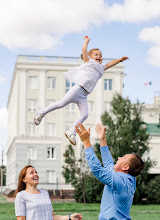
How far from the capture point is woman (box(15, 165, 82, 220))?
6.13 metres

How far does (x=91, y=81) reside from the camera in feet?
23.2

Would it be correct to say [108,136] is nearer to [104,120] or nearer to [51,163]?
[104,120]

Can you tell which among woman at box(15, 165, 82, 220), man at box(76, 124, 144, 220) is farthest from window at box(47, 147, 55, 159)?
man at box(76, 124, 144, 220)

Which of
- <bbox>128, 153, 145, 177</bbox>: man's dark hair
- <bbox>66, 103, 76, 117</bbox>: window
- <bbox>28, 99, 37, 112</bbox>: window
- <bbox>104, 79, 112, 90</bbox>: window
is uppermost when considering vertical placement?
<bbox>104, 79, 112, 90</bbox>: window

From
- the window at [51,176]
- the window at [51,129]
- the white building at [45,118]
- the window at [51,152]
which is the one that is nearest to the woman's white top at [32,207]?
the white building at [45,118]

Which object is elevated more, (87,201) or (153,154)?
(153,154)

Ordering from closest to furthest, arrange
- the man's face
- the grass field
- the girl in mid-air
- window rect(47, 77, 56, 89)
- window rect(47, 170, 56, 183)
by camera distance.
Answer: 1. the man's face
2. the girl in mid-air
3. the grass field
4. window rect(47, 170, 56, 183)
5. window rect(47, 77, 56, 89)

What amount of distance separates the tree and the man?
1382 inches

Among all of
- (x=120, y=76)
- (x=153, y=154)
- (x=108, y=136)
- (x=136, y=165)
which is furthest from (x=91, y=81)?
(x=120, y=76)

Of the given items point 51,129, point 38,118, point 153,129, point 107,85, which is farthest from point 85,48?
point 107,85

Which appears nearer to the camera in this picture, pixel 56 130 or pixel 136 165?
pixel 136 165

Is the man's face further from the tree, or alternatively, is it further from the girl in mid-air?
the tree

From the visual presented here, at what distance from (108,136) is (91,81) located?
34.9 meters

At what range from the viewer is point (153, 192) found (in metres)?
42.7
